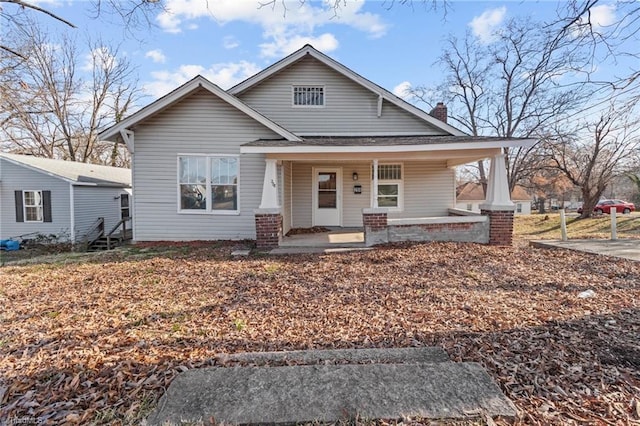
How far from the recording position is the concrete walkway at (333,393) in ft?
7.01

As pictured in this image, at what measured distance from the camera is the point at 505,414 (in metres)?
2.10

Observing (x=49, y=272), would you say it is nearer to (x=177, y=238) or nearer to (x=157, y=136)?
(x=177, y=238)

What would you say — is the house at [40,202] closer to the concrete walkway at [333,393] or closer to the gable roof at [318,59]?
the gable roof at [318,59]

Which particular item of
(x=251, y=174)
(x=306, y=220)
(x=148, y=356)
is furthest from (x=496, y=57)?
(x=148, y=356)

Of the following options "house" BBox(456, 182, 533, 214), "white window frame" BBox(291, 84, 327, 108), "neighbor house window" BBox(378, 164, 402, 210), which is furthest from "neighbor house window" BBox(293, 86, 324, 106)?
"house" BBox(456, 182, 533, 214)

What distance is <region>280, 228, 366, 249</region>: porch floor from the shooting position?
877 cm

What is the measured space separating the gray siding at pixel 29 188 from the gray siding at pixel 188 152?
6491 millimetres

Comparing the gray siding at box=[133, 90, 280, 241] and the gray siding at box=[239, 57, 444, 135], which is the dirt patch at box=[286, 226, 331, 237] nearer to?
the gray siding at box=[133, 90, 280, 241]

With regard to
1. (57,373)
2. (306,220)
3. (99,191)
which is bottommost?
(57,373)

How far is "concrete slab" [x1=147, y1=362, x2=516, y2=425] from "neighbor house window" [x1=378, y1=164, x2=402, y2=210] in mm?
9850

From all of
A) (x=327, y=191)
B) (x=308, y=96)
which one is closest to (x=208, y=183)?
(x=327, y=191)

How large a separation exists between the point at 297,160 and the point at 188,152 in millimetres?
3183

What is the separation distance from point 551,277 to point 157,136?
10.1 m

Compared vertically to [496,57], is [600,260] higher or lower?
lower
